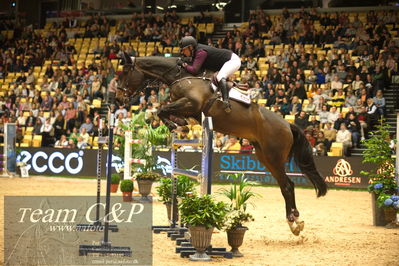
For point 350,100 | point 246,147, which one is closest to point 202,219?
point 246,147

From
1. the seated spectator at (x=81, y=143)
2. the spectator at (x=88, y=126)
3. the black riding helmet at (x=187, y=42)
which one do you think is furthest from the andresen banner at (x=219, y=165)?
the black riding helmet at (x=187, y=42)

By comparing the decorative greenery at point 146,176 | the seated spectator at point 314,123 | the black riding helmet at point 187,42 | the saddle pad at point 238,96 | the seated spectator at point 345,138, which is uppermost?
the black riding helmet at point 187,42

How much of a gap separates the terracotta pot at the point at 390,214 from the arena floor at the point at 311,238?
0.25 meters

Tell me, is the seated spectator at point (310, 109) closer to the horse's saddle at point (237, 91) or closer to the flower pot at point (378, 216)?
the flower pot at point (378, 216)

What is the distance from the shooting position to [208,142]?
20.5ft

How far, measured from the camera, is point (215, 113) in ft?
26.2

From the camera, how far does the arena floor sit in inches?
256

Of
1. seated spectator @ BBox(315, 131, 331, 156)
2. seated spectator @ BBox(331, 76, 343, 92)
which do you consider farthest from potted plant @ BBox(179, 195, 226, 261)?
seated spectator @ BBox(331, 76, 343, 92)

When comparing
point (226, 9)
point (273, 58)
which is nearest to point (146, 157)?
point (273, 58)

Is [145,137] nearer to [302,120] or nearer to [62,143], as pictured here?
[302,120]

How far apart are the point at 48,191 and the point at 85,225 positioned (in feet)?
20.8

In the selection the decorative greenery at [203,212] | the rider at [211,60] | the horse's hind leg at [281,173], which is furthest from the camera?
the horse's hind leg at [281,173]

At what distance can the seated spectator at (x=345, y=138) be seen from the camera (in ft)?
54.2

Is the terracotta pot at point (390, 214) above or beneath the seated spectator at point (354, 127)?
beneath
